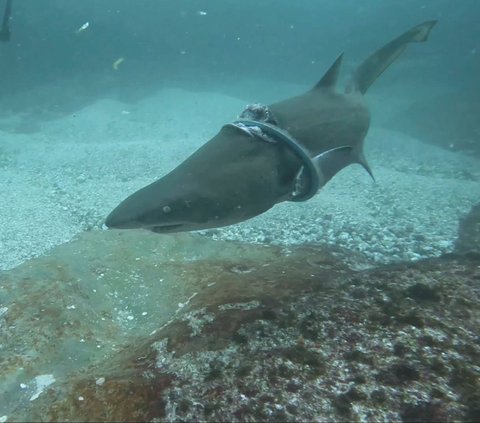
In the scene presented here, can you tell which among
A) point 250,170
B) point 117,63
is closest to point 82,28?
point 117,63

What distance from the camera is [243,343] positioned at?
8.70 feet

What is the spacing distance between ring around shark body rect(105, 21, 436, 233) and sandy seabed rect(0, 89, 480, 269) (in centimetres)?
248

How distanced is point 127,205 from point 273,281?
1568 mm

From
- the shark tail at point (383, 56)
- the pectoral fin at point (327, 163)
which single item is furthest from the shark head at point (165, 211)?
the shark tail at point (383, 56)

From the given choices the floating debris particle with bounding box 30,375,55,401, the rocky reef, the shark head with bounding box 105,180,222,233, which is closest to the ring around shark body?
the shark head with bounding box 105,180,222,233

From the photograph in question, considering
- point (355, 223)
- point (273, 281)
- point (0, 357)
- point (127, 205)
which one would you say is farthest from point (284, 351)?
point (355, 223)

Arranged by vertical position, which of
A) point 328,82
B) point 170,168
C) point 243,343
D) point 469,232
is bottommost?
point 170,168

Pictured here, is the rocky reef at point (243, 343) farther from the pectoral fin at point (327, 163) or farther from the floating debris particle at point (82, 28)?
the floating debris particle at point (82, 28)

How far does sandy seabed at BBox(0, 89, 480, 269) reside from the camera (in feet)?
21.5

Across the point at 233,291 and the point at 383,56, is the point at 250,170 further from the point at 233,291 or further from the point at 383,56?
the point at 383,56

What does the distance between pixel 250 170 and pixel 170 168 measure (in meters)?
8.31

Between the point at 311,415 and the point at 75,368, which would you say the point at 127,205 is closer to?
the point at 75,368

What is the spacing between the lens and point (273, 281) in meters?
3.67

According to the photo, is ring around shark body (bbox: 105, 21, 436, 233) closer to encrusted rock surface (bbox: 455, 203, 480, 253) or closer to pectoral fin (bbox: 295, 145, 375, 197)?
pectoral fin (bbox: 295, 145, 375, 197)
